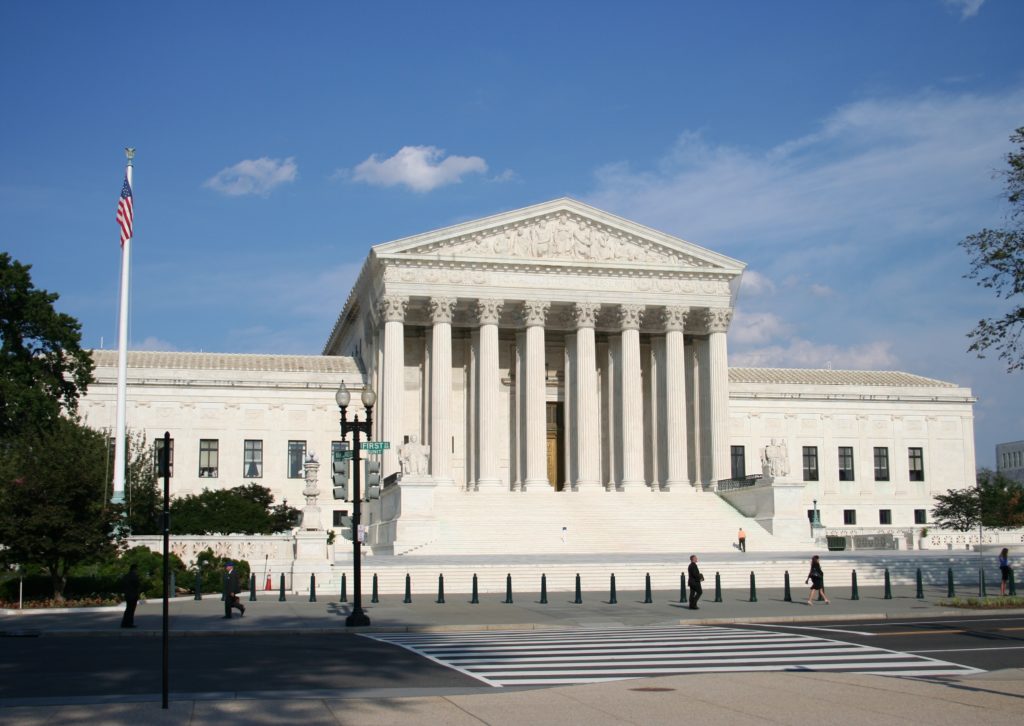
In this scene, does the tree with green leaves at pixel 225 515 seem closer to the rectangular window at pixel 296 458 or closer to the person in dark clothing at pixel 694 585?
the rectangular window at pixel 296 458

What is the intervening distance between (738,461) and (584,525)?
90.2ft

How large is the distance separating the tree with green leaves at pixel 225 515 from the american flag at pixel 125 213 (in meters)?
16.1

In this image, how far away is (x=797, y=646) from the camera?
21922mm

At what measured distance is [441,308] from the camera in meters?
64.1

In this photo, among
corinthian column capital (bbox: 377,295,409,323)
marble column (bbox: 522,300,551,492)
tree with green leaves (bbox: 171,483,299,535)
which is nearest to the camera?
tree with green leaves (bbox: 171,483,299,535)

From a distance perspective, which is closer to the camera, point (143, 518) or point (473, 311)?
point (143, 518)

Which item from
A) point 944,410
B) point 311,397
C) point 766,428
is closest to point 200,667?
point 311,397

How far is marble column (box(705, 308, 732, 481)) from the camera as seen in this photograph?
67.3 meters

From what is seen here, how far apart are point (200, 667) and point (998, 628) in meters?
17.4

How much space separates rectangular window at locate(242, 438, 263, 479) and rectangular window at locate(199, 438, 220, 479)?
1.73 metres

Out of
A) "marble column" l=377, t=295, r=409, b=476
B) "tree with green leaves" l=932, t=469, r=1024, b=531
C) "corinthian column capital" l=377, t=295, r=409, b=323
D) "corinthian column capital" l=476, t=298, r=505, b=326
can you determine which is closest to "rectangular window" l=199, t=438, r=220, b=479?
"marble column" l=377, t=295, r=409, b=476

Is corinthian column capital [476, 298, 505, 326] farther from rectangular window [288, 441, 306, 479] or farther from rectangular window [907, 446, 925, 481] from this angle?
rectangular window [907, 446, 925, 481]

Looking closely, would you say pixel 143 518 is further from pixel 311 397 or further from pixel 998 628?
pixel 998 628

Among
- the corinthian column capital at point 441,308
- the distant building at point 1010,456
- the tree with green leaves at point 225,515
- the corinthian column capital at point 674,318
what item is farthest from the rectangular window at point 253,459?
the distant building at point 1010,456
